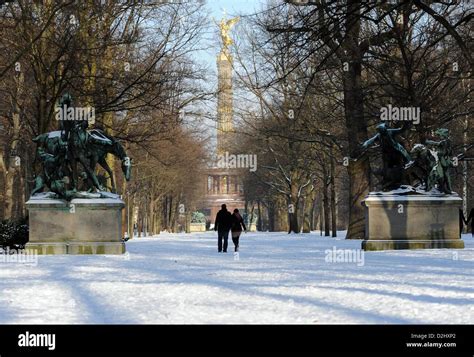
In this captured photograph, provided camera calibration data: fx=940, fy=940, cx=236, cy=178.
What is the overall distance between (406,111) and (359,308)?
2280 centimetres

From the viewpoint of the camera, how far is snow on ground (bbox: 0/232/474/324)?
10.7 meters

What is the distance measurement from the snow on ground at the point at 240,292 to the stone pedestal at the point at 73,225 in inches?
169

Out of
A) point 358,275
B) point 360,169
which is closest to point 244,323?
point 358,275

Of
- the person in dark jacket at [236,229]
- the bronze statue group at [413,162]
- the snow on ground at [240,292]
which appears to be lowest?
the snow on ground at [240,292]

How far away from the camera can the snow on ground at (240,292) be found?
35.0 feet

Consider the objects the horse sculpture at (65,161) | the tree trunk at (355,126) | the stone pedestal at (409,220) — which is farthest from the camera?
the tree trunk at (355,126)

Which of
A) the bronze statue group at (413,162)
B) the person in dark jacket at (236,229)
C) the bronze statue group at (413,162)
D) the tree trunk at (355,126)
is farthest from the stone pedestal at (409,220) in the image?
the tree trunk at (355,126)

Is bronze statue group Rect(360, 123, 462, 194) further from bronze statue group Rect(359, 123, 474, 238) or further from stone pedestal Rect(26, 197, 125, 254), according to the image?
stone pedestal Rect(26, 197, 125, 254)

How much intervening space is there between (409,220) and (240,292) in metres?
14.7

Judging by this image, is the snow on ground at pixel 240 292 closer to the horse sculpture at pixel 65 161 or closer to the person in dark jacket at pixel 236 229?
the horse sculpture at pixel 65 161

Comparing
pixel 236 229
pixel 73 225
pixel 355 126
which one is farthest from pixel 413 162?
pixel 73 225

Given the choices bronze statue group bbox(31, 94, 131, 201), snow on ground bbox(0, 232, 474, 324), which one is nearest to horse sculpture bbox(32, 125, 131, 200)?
bronze statue group bbox(31, 94, 131, 201)

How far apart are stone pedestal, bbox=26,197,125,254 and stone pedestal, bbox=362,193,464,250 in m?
7.34
